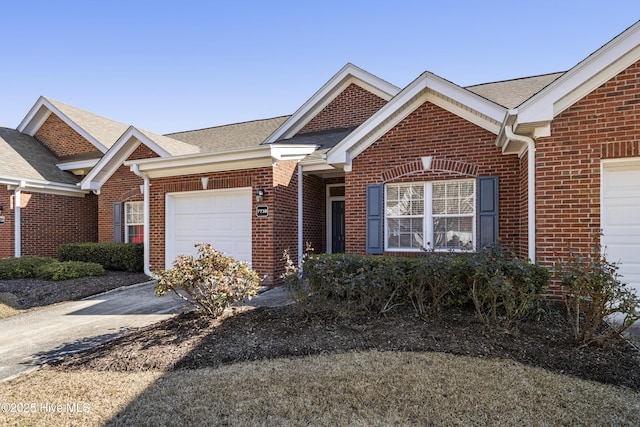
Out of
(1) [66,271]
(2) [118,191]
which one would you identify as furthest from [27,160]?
(1) [66,271]

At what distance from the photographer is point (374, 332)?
4.94 meters

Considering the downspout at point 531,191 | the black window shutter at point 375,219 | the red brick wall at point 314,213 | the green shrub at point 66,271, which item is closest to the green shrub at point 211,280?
the black window shutter at point 375,219

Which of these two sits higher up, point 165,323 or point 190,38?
point 190,38

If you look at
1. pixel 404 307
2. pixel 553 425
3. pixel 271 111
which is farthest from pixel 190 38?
pixel 553 425

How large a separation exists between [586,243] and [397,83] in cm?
783

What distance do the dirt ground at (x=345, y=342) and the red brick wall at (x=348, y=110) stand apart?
26.4ft

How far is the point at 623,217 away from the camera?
5.71 m

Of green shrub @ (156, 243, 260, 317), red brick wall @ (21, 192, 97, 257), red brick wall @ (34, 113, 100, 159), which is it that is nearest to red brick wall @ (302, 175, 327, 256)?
green shrub @ (156, 243, 260, 317)

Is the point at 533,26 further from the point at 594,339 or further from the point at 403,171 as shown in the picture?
the point at 594,339

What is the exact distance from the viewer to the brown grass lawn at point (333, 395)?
301cm

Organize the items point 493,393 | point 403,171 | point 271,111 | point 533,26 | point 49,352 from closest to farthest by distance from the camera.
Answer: point 493,393 → point 49,352 → point 403,171 → point 533,26 → point 271,111

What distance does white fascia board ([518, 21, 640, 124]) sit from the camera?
18.2 ft

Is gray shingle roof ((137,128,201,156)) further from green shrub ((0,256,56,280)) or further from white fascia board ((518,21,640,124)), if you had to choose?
white fascia board ((518,21,640,124))

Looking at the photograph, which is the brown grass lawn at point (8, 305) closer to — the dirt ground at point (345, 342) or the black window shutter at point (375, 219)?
the dirt ground at point (345, 342)
